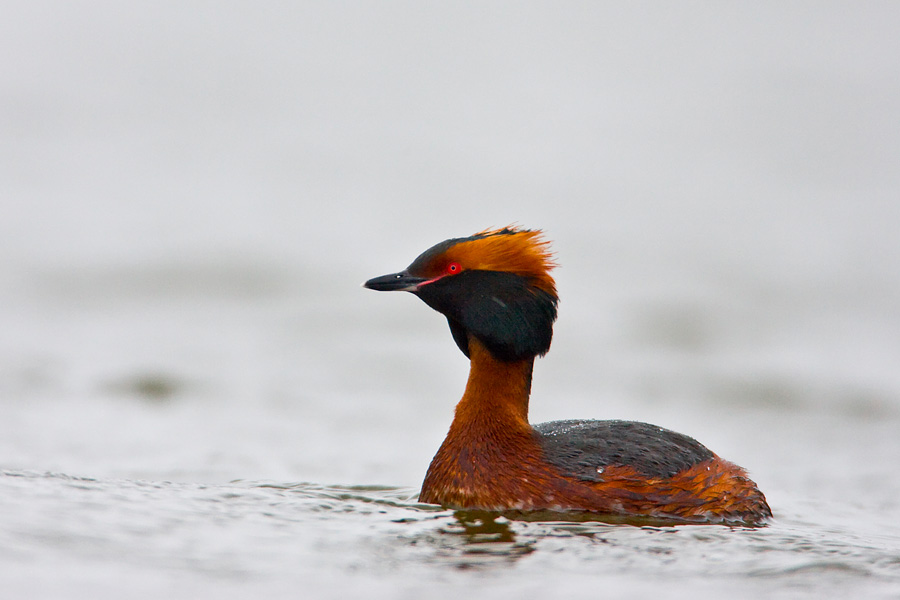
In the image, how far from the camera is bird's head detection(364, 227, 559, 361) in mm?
7414

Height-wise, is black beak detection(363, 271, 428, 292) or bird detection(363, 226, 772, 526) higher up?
black beak detection(363, 271, 428, 292)

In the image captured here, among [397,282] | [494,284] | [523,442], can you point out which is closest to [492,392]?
[523,442]

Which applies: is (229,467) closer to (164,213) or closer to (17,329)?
(17,329)

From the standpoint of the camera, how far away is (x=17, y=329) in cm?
1371

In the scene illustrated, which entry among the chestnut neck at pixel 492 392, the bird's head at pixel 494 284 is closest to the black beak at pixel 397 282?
the bird's head at pixel 494 284

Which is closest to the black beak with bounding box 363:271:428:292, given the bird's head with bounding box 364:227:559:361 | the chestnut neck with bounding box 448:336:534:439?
the bird's head with bounding box 364:227:559:361

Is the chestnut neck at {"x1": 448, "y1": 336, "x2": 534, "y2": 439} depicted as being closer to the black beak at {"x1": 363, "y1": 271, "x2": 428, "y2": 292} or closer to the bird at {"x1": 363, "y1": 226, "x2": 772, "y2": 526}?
the bird at {"x1": 363, "y1": 226, "x2": 772, "y2": 526}

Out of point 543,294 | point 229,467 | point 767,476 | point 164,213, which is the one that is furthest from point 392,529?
point 164,213

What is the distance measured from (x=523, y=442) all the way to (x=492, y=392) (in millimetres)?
395

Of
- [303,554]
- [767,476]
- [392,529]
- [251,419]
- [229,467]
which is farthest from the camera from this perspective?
[251,419]

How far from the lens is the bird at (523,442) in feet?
23.3

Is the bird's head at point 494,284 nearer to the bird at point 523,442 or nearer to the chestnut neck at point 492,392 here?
the bird at point 523,442

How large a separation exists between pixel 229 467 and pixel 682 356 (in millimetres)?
6437

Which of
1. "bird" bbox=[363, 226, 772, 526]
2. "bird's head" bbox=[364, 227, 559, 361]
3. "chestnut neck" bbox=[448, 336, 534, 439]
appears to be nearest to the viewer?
"bird" bbox=[363, 226, 772, 526]
